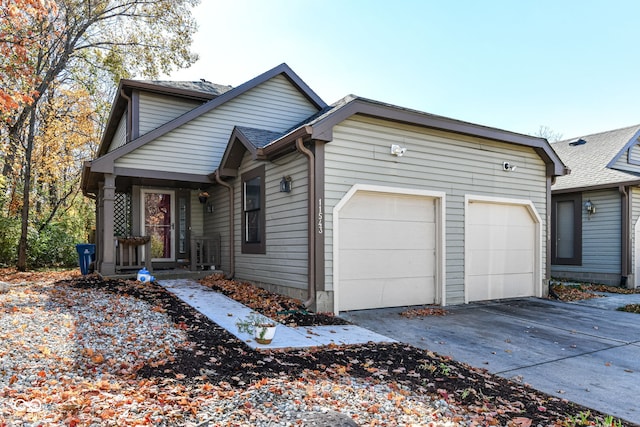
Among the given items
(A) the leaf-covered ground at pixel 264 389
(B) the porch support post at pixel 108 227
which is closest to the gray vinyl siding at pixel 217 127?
(B) the porch support post at pixel 108 227

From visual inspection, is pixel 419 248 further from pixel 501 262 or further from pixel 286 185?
pixel 286 185

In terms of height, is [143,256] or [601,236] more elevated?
[601,236]

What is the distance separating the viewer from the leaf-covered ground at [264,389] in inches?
112

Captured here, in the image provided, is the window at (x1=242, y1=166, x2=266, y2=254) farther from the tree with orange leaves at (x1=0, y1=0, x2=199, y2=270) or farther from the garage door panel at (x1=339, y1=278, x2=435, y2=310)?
the tree with orange leaves at (x1=0, y1=0, x2=199, y2=270)

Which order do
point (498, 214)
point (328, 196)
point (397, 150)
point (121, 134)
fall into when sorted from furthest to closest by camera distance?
1. point (121, 134)
2. point (498, 214)
3. point (397, 150)
4. point (328, 196)

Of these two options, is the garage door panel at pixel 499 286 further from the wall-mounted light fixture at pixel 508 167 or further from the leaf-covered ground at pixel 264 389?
the leaf-covered ground at pixel 264 389

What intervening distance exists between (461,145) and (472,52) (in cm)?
925

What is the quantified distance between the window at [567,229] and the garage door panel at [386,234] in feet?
23.5

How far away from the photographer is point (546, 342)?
18.0 ft

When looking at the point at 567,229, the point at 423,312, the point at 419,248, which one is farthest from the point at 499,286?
the point at 567,229

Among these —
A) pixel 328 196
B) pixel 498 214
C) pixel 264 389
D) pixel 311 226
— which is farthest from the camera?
pixel 498 214

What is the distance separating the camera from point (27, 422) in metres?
2.55

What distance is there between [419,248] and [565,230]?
7.74m

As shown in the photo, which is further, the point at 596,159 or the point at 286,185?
the point at 596,159
